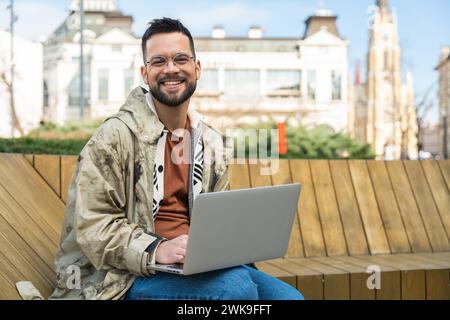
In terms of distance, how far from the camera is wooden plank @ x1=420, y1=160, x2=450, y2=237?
3.79m

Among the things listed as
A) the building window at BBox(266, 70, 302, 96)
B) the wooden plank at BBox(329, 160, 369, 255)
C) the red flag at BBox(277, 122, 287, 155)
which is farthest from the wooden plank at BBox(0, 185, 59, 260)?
the building window at BBox(266, 70, 302, 96)

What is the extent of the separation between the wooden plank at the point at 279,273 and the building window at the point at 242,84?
3806 centimetres

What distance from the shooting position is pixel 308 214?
11.5 ft

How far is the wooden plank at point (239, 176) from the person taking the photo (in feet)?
11.4

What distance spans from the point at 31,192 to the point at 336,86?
1598 inches

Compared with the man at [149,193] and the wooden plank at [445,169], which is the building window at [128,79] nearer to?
the wooden plank at [445,169]

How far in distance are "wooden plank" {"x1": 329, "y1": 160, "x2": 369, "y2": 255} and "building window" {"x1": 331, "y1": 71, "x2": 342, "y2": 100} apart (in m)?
38.4

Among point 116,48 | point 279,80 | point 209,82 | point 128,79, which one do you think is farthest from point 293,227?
point 116,48

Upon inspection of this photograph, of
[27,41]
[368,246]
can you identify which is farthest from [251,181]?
[27,41]

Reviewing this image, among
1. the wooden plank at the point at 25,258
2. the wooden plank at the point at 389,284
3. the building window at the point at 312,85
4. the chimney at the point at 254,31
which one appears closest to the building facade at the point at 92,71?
the chimney at the point at 254,31

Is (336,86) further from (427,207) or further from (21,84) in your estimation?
(427,207)

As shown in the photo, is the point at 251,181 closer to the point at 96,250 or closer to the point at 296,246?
the point at 296,246

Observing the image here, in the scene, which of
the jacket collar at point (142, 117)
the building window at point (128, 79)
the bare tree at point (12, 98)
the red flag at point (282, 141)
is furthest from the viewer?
the building window at point (128, 79)

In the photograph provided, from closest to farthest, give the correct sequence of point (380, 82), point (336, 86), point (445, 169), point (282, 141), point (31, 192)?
point (31, 192) < point (445, 169) < point (282, 141) < point (336, 86) < point (380, 82)
